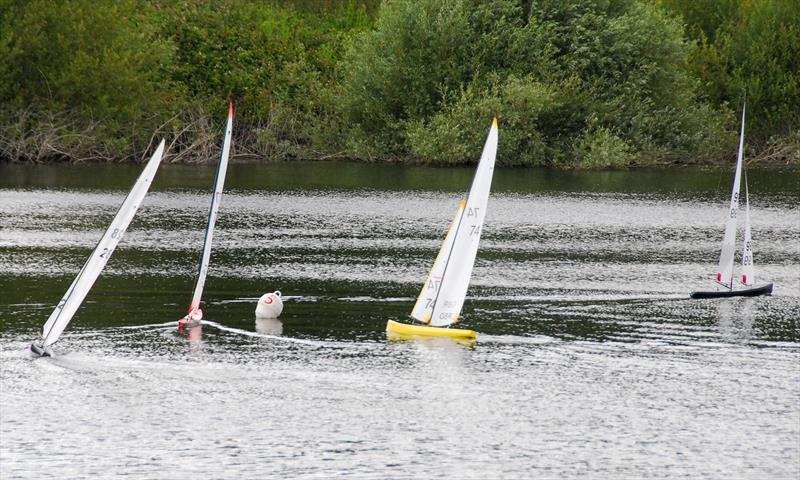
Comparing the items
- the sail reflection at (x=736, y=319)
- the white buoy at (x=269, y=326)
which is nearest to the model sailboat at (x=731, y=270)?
the sail reflection at (x=736, y=319)

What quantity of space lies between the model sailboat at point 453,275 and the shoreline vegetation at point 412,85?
2388 inches

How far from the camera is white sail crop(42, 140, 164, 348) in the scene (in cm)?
2448

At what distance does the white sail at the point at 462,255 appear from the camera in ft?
89.2

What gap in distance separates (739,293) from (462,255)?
1075 cm

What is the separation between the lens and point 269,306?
1156 inches

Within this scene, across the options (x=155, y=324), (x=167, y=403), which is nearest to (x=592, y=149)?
(x=155, y=324)

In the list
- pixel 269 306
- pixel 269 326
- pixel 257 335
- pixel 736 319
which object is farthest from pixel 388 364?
pixel 736 319

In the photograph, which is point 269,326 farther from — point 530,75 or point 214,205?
point 530,75

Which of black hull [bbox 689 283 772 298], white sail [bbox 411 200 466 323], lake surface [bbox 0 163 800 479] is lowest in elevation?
lake surface [bbox 0 163 800 479]

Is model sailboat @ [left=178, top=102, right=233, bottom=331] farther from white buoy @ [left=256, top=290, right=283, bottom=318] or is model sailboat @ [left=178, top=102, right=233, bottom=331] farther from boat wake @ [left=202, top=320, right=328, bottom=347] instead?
white buoy @ [left=256, top=290, right=283, bottom=318]

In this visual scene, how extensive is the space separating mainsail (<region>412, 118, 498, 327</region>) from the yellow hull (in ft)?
0.65

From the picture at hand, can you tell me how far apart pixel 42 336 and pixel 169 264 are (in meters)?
12.9

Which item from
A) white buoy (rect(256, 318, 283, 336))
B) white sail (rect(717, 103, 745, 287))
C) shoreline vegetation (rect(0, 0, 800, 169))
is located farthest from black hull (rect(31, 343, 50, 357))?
shoreline vegetation (rect(0, 0, 800, 169))

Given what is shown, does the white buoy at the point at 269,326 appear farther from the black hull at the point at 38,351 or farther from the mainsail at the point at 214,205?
the black hull at the point at 38,351
